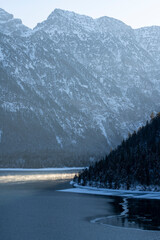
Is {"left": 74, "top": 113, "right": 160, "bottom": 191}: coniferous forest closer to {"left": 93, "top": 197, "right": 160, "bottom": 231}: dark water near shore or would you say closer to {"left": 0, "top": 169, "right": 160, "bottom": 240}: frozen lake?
{"left": 0, "top": 169, "right": 160, "bottom": 240}: frozen lake

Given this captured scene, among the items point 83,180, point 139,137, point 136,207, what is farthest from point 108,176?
point 139,137

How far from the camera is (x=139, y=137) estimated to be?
474ft

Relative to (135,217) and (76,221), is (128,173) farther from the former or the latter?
(76,221)

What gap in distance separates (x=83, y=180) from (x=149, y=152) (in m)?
20.3

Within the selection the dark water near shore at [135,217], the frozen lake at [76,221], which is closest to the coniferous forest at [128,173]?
the frozen lake at [76,221]

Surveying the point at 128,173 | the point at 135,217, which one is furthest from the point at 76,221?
the point at 128,173

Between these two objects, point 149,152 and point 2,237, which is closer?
point 2,237

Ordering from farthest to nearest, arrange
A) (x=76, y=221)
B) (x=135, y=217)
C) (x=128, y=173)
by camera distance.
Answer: (x=128, y=173) → (x=135, y=217) → (x=76, y=221)

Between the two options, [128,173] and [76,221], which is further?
[128,173]

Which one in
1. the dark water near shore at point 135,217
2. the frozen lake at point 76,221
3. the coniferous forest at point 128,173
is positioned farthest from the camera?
the coniferous forest at point 128,173

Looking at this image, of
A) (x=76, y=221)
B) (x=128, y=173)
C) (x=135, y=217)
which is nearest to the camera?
(x=76, y=221)

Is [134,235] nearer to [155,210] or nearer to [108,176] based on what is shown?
[155,210]

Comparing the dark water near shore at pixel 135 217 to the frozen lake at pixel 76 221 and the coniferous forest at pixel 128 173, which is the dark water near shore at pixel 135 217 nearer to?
the frozen lake at pixel 76 221

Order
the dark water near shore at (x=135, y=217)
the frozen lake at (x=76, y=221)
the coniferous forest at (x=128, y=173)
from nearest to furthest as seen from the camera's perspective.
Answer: the frozen lake at (x=76, y=221)
the dark water near shore at (x=135, y=217)
the coniferous forest at (x=128, y=173)
